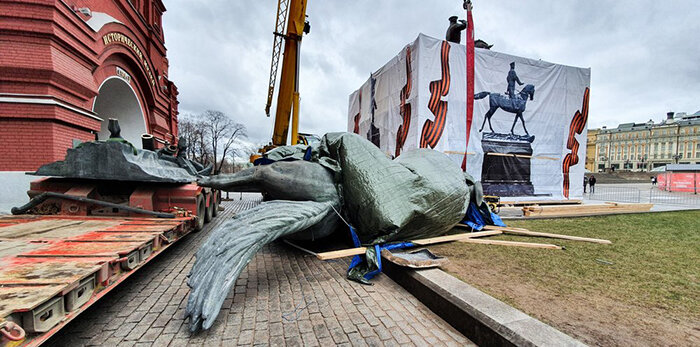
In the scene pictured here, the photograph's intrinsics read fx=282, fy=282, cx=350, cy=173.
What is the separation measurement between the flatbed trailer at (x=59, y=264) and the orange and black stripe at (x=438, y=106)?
7.55 metres

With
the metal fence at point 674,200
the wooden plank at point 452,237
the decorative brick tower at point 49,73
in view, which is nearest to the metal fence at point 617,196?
the metal fence at point 674,200

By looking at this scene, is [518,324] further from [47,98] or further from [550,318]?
[47,98]

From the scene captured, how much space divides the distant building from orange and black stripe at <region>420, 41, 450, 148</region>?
68536mm

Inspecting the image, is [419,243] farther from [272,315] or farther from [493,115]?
[493,115]

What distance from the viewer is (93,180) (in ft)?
14.1

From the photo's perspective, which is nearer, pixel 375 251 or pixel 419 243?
pixel 375 251

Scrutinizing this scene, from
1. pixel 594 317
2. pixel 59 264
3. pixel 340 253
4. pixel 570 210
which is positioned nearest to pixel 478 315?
pixel 594 317

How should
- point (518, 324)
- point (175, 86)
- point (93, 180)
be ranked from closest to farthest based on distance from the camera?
point (518, 324)
point (93, 180)
point (175, 86)

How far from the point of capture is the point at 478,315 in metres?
2.10

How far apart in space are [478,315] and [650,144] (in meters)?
87.0

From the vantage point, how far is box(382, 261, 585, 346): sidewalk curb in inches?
71.4

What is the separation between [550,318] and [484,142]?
8972 mm

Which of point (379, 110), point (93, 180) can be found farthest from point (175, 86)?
point (93, 180)

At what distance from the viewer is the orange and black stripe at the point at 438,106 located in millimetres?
9188
